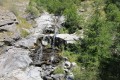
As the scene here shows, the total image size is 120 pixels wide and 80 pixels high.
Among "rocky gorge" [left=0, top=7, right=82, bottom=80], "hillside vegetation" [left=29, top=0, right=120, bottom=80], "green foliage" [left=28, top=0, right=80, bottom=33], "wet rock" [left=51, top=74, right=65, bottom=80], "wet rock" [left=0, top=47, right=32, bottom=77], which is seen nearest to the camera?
"wet rock" [left=51, top=74, right=65, bottom=80]

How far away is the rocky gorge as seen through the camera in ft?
102

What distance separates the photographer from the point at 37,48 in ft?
121

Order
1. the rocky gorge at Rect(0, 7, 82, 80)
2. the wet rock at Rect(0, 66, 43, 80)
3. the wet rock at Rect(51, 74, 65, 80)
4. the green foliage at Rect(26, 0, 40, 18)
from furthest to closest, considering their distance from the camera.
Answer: the green foliage at Rect(26, 0, 40, 18) < the rocky gorge at Rect(0, 7, 82, 80) < the wet rock at Rect(51, 74, 65, 80) < the wet rock at Rect(0, 66, 43, 80)

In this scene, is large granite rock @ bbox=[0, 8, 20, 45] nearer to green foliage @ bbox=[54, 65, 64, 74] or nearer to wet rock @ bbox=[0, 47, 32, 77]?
wet rock @ bbox=[0, 47, 32, 77]

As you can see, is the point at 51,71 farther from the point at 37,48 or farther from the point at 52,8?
the point at 52,8

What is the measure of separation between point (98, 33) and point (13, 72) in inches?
460

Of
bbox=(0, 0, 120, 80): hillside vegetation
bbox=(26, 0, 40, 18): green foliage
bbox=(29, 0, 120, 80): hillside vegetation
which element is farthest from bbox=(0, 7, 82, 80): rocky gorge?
bbox=(26, 0, 40, 18): green foliage

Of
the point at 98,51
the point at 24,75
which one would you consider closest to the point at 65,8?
the point at 98,51

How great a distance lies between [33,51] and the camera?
36344 mm

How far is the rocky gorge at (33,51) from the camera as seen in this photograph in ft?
102

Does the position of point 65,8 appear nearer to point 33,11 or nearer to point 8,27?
point 33,11

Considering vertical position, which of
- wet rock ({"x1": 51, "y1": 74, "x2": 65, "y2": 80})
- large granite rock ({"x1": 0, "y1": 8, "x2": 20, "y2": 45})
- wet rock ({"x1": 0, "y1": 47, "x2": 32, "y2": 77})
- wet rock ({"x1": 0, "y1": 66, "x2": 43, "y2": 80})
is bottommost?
wet rock ({"x1": 51, "y1": 74, "x2": 65, "y2": 80})

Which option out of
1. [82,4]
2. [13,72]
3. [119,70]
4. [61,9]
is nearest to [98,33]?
[119,70]

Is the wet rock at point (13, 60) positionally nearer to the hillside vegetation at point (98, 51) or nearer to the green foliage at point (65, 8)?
the hillside vegetation at point (98, 51)
